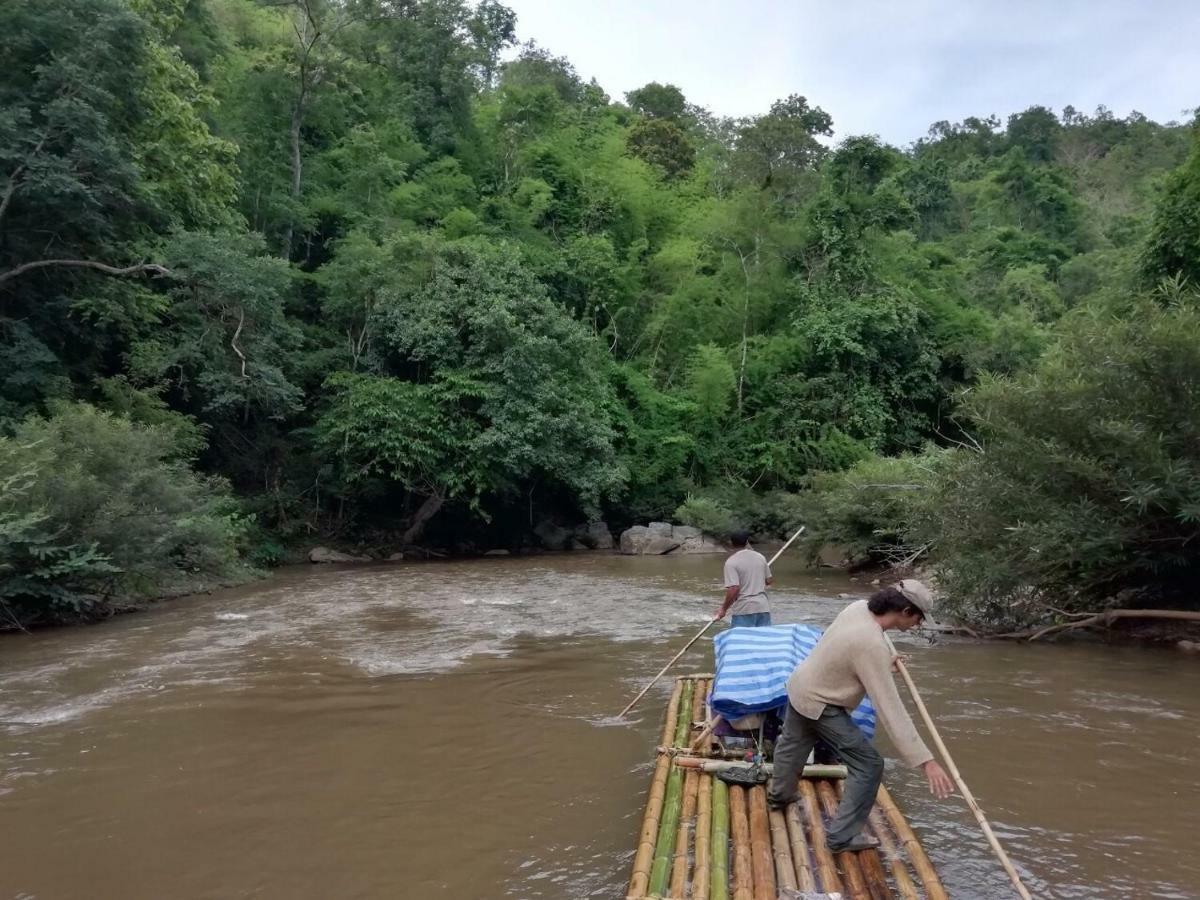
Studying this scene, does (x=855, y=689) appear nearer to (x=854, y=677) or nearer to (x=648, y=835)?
(x=854, y=677)

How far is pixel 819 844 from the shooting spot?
4148 mm

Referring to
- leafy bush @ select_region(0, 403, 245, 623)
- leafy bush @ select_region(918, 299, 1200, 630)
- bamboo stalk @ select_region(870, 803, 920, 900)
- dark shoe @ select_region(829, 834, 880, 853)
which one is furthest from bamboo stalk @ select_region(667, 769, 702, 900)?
leafy bush @ select_region(0, 403, 245, 623)

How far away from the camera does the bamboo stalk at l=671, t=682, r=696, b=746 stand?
5672mm

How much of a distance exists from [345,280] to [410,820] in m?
19.5

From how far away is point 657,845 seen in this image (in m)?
4.10

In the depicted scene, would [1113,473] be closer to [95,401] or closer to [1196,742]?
[1196,742]

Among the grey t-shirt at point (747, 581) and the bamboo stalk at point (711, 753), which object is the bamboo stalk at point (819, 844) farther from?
the grey t-shirt at point (747, 581)

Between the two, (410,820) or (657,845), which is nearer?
(657,845)

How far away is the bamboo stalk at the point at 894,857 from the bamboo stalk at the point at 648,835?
1.07m

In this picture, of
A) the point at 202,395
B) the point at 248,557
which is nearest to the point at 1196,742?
the point at 248,557

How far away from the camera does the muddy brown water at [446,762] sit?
14.5ft

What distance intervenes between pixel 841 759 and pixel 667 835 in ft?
3.00

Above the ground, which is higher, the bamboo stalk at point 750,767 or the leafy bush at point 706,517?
the leafy bush at point 706,517

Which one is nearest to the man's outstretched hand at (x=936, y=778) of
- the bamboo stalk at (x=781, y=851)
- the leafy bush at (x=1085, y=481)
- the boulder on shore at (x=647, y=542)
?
the bamboo stalk at (x=781, y=851)
